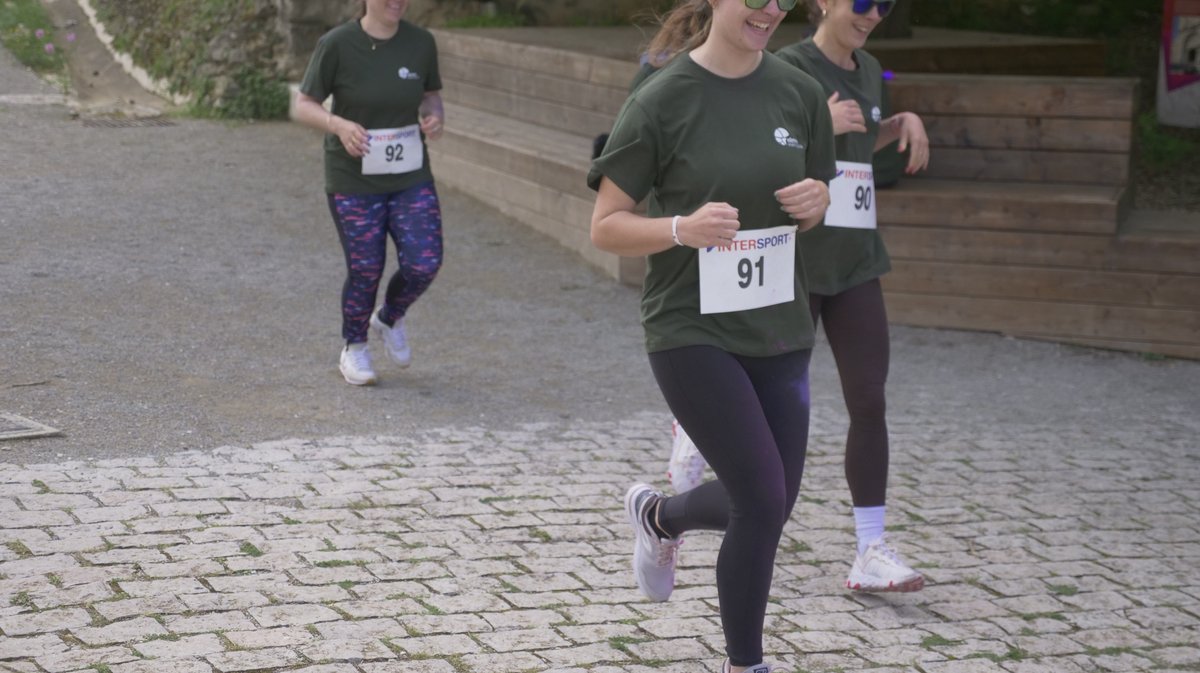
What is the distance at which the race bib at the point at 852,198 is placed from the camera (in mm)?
4875

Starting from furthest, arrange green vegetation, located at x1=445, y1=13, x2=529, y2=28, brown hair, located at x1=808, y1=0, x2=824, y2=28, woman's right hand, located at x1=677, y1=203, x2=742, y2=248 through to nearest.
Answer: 1. green vegetation, located at x1=445, y1=13, x2=529, y2=28
2. brown hair, located at x1=808, y1=0, x2=824, y2=28
3. woman's right hand, located at x1=677, y1=203, x2=742, y2=248

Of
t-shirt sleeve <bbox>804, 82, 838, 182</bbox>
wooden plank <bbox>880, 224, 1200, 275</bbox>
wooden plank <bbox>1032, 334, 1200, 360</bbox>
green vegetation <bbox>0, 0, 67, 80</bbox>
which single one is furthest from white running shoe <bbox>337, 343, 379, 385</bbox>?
green vegetation <bbox>0, 0, 67, 80</bbox>

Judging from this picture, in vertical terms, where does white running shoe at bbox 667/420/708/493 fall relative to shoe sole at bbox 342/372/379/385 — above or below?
above

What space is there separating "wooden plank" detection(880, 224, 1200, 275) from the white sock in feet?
14.2

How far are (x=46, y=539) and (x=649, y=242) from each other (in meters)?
2.34

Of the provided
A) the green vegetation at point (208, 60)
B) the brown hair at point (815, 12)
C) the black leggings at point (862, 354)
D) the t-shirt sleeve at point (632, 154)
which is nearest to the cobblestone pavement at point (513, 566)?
the black leggings at point (862, 354)

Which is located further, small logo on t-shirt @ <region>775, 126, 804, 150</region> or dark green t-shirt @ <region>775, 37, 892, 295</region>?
dark green t-shirt @ <region>775, 37, 892, 295</region>

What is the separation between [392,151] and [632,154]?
3.36 meters

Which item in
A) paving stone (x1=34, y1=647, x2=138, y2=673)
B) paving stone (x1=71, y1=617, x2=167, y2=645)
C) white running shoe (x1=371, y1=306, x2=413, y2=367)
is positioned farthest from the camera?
white running shoe (x1=371, y1=306, x2=413, y2=367)

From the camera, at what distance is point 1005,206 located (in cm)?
895

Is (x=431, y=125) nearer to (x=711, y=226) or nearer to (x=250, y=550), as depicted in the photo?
(x=250, y=550)

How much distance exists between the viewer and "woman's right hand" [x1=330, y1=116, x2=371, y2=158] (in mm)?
6734

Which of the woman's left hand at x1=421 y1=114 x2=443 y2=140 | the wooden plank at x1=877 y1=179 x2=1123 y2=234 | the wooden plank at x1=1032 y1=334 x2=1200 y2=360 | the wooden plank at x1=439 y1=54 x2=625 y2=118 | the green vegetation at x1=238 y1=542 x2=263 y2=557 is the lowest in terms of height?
the wooden plank at x1=1032 y1=334 x2=1200 y2=360

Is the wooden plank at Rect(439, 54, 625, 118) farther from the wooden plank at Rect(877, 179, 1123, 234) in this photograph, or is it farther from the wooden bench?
the wooden plank at Rect(877, 179, 1123, 234)
